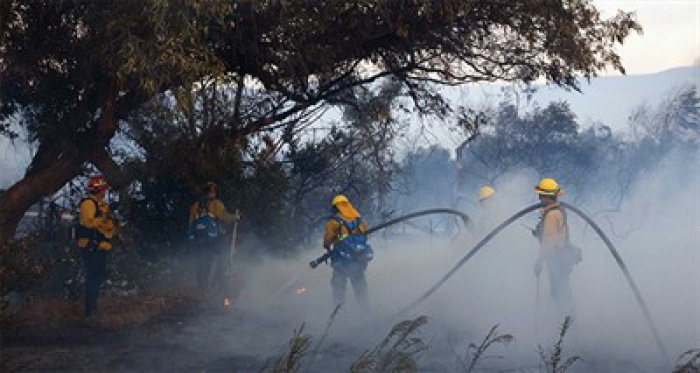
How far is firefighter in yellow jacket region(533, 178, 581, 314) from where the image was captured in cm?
980

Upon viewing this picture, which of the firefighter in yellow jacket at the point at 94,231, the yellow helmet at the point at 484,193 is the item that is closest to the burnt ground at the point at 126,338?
the firefighter in yellow jacket at the point at 94,231

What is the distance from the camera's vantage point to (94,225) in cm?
1032

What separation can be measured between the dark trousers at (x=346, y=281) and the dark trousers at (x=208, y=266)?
2748 millimetres

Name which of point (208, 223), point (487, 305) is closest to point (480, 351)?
point (487, 305)

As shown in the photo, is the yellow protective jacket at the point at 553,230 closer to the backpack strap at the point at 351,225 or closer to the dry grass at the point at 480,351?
the dry grass at the point at 480,351

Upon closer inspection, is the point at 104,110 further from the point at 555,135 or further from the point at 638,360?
the point at 555,135

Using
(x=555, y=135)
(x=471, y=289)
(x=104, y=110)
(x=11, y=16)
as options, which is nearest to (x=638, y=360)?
(x=471, y=289)

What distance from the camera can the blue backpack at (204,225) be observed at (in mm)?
12789

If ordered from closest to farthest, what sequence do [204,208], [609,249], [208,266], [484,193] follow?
[609,249] → [484,193] → [204,208] → [208,266]

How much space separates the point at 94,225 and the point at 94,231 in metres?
0.08

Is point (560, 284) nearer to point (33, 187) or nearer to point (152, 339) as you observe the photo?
point (152, 339)

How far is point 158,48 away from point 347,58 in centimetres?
388

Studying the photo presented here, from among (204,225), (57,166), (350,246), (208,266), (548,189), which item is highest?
(57,166)

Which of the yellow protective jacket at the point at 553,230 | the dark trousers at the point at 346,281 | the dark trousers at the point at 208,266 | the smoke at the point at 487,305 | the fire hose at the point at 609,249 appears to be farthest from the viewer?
the dark trousers at the point at 208,266
